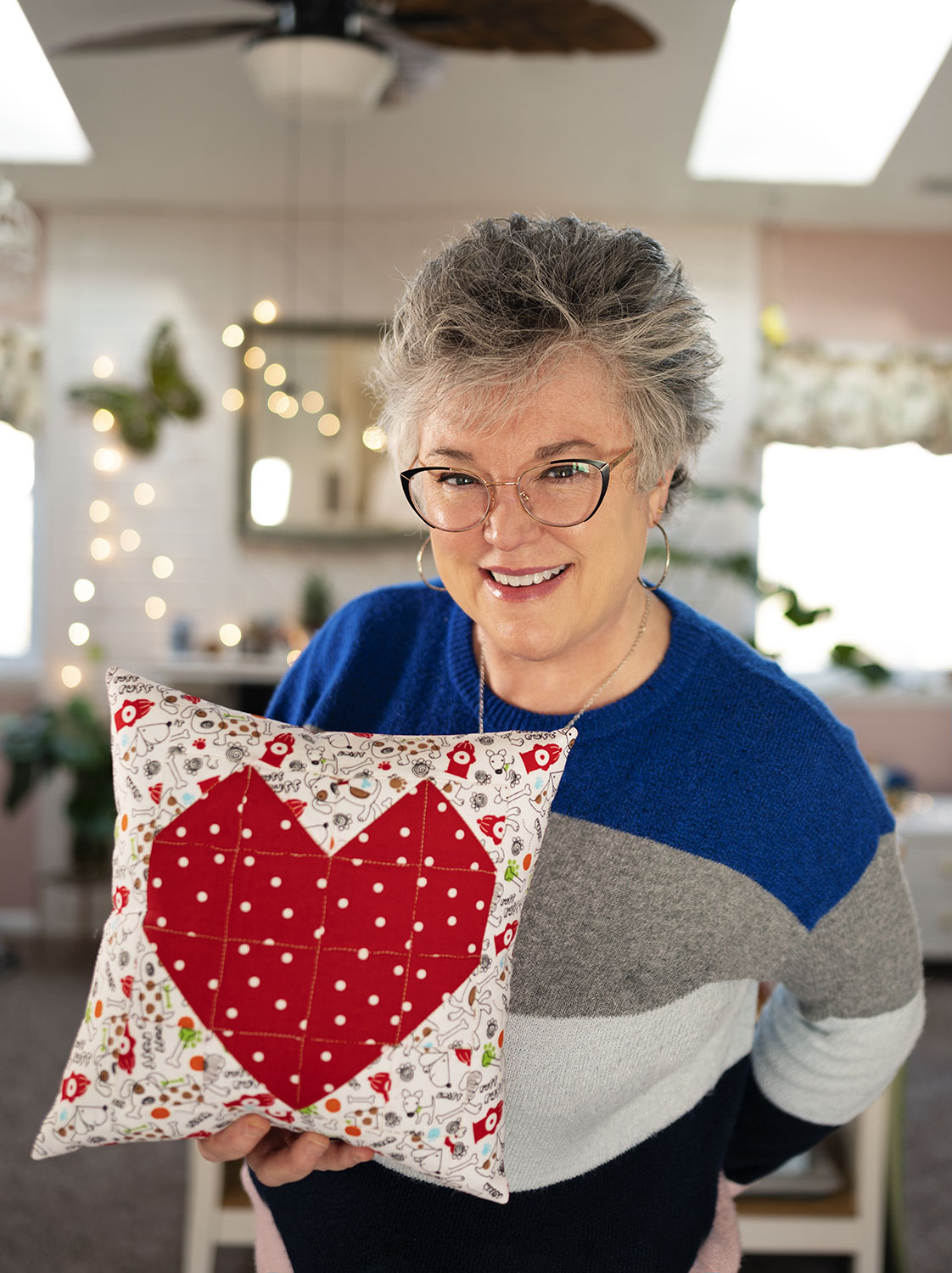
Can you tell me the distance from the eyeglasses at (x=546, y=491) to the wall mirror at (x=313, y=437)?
373cm

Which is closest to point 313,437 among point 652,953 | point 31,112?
point 31,112

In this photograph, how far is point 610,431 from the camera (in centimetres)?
102

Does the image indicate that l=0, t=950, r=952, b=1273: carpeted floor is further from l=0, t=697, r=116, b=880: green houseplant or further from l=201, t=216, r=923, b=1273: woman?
l=201, t=216, r=923, b=1273: woman

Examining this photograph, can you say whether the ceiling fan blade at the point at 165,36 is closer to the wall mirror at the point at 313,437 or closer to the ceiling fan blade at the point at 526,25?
the ceiling fan blade at the point at 526,25

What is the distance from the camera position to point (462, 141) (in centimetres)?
395

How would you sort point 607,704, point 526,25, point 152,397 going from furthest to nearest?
point 152,397, point 526,25, point 607,704

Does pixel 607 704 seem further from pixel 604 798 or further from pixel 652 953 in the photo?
pixel 652 953

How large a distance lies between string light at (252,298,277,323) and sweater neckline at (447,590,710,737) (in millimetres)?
3894

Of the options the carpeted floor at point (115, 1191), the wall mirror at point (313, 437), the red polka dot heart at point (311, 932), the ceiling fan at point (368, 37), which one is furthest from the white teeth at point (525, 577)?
the wall mirror at point (313, 437)

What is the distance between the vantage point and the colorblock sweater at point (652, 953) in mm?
1073

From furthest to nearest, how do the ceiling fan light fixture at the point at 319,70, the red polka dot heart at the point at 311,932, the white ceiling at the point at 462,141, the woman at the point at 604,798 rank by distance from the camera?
the white ceiling at the point at 462,141, the ceiling fan light fixture at the point at 319,70, the woman at the point at 604,798, the red polka dot heart at the point at 311,932

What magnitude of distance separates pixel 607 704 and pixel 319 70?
1979mm

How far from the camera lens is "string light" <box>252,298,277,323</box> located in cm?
479

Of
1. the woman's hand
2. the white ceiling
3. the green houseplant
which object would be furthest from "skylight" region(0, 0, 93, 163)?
the woman's hand
